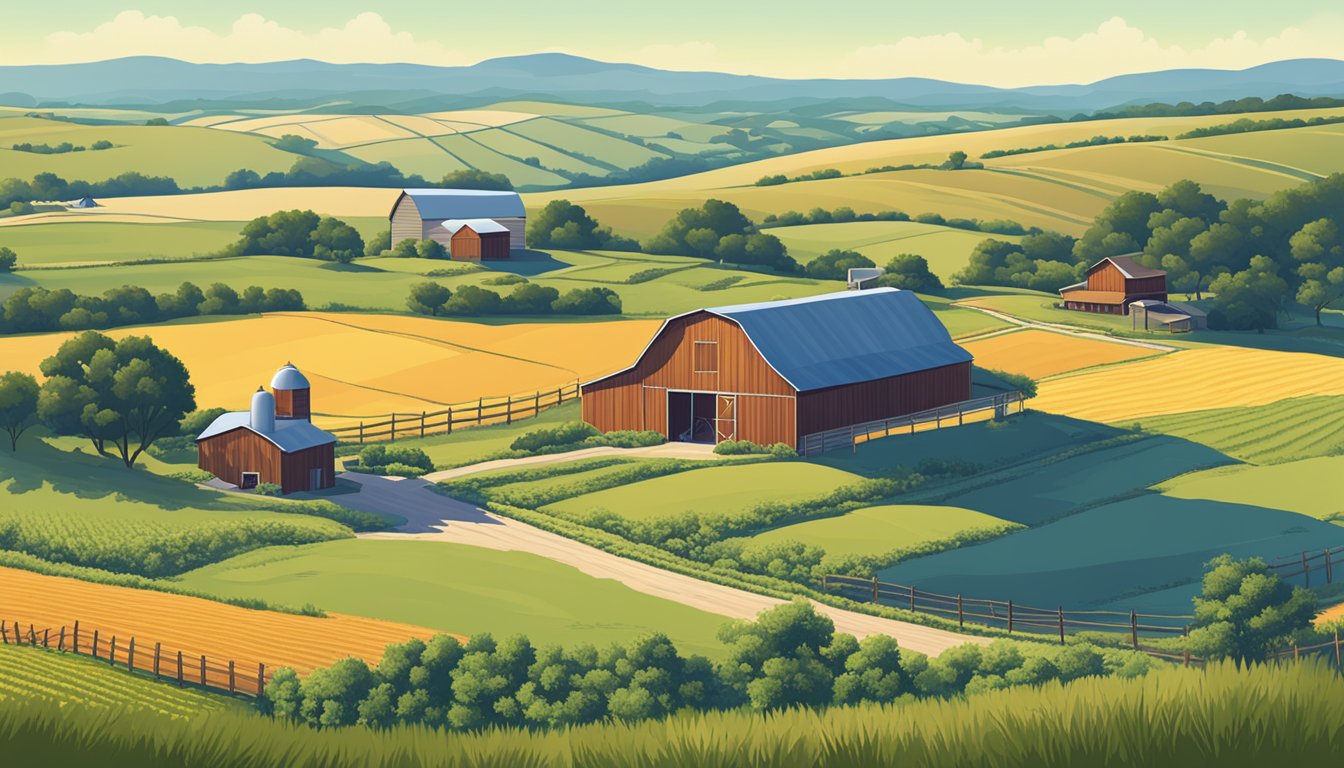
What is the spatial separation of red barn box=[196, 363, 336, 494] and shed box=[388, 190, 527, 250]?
6621 centimetres

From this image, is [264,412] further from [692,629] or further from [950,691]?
[950,691]

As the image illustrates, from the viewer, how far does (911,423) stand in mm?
74125

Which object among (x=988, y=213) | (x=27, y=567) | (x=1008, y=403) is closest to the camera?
(x=27, y=567)

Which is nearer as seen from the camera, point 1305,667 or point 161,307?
point 1305,667

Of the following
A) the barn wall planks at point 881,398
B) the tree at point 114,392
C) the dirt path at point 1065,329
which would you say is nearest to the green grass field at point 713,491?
the barn wall planks at point 881,398

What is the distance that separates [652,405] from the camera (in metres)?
74.4

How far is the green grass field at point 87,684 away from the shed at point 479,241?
8722 centimetres

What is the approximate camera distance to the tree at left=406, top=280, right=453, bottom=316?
108062 millimetres

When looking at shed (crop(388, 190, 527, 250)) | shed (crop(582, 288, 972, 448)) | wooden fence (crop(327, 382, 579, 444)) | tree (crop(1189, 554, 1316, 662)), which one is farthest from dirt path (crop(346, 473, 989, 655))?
shed (crop(388, 190, 527, 250))

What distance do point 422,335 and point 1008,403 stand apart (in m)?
33.9

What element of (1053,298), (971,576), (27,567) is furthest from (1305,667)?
(1053,298)

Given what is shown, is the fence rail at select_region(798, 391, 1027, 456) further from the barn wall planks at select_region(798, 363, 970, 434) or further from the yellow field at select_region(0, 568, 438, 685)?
the yellow field at select_region(0, 568, 438, 685)

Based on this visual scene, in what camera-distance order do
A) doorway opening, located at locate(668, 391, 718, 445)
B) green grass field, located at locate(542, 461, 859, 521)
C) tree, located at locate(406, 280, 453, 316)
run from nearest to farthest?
green grass field, located at locate(542, 461, 859, 521) < doorway opening, located at locate(668, 391, 718, 445) < tree, located at locate(406, 280, 453, 316)

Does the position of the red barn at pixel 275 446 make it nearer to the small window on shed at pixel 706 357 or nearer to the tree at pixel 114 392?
the tree at pixel 114 392
